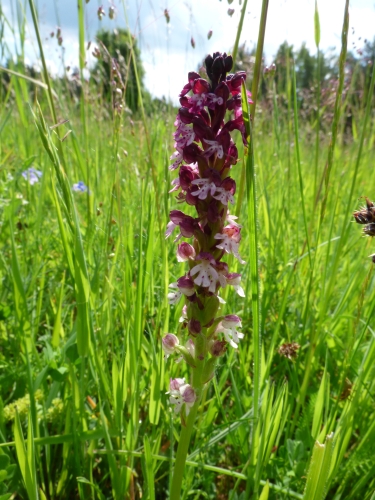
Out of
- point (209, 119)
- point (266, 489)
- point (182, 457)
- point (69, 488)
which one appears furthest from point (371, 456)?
point (209, 119)

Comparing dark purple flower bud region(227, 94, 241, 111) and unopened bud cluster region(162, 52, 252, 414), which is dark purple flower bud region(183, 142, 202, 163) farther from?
dark purple flower bud region(227, 94, 241, 111)

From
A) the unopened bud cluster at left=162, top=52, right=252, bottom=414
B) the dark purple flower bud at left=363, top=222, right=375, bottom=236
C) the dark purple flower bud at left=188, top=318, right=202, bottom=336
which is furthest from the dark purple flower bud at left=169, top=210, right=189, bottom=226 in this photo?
the dark purple flower bud at left=363, top=222, right=375, bottom=236

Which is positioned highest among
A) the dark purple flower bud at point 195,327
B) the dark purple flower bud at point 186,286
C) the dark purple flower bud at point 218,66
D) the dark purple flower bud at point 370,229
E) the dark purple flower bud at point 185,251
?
the dark purple flower bud at point 218,66

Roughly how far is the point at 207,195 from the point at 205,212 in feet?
0.17

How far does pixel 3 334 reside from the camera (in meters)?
1.77

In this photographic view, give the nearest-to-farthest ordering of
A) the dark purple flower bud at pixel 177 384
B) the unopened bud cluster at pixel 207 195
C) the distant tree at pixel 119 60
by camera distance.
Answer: the unopened bud cluster at pixel 207 195 < the dark purple flower bud at pixel 177 384 < the distant tree at pixel 119 60

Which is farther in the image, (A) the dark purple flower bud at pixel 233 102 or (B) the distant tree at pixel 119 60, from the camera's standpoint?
(B) the distant tree at pixel 119 60

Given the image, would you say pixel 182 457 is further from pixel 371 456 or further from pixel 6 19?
pixel 6 19

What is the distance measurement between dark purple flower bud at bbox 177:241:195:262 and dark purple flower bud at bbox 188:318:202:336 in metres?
0.15

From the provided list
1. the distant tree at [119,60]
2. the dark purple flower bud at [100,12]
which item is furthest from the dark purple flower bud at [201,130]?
the dark purple flower bud at [100,12]

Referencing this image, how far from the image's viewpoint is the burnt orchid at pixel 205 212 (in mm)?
892

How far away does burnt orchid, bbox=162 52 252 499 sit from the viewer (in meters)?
0.89

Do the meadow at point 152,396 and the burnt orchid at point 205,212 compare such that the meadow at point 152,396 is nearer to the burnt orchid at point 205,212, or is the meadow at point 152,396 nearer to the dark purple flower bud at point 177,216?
the burnt orchid at point 205,212

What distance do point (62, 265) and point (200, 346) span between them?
1421mm
